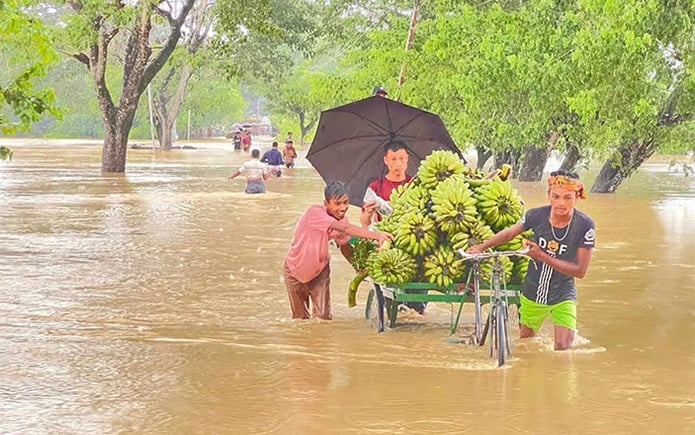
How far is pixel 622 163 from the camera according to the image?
31.8m

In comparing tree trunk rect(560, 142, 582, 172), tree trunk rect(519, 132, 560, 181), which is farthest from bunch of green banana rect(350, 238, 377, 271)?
tree trunk rect(519, 132, 560, 181)

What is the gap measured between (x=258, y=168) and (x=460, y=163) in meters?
19.9

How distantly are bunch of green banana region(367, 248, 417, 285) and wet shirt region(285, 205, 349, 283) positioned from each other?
29.9 inches

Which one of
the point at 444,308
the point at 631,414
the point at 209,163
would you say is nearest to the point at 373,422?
the point at 631,414

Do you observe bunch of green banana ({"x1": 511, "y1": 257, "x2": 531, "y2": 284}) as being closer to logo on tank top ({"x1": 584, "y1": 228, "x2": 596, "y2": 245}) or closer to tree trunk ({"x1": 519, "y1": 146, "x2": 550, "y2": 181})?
logo on tank top ({"x1": 584, "y1": 228, "x2": 596, "y2": 245})

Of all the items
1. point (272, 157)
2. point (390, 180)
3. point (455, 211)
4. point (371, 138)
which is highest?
point (371, 138)

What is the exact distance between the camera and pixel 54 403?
7.16 m

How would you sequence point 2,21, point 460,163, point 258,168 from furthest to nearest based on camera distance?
point 258,168 → point 2,21 → point 460,163

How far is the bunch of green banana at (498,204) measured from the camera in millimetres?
9094

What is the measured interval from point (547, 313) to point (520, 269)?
520mm

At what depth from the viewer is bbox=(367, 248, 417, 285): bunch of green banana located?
8.95m

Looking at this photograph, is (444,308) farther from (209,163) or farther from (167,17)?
(209,163)

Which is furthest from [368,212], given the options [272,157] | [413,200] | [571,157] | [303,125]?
[303,125]

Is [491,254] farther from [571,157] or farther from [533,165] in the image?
[533,165]
